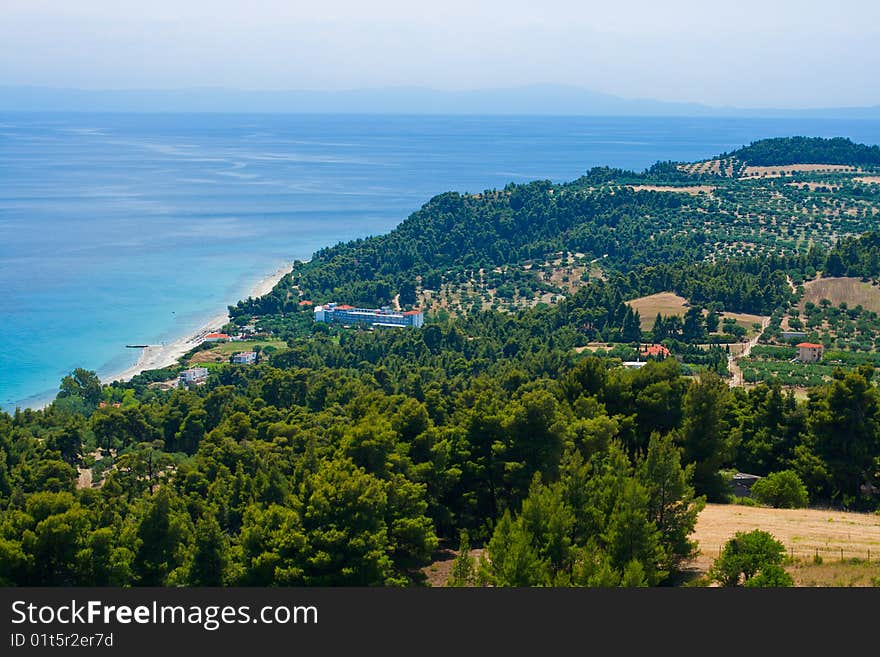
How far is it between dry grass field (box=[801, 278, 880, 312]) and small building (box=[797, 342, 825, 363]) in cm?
1142

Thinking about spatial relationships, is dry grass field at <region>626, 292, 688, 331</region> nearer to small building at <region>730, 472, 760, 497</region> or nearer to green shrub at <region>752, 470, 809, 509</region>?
small building at <region>730, 472, 760, 497</region>

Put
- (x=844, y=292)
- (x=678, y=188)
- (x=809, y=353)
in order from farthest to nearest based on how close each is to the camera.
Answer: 1. (x=678, y=188)
2. (x=844, y=292)
3. (x=809, y=353)

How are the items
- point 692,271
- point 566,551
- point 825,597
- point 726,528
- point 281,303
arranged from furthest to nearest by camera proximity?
point 281,303 < point 692,271 < point 726,528 < point 566,551 < point 825,597

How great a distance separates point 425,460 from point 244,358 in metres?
38.7

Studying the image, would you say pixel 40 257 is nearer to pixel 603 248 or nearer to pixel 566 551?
pixel 603 248

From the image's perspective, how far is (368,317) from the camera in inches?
2783

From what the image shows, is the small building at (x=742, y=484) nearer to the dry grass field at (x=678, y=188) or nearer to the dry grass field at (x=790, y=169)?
the dry grass field at (x=678, y=188)

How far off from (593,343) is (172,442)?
27735mm

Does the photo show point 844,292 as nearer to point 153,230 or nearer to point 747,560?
point 747,560

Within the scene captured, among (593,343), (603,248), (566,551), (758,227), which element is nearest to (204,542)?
(566,551)

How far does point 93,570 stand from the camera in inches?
633

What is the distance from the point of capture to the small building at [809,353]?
1907 inches

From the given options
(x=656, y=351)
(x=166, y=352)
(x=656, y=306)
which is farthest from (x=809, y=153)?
(x=166, y=352)

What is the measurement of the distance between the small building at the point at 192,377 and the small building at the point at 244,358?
381cm
